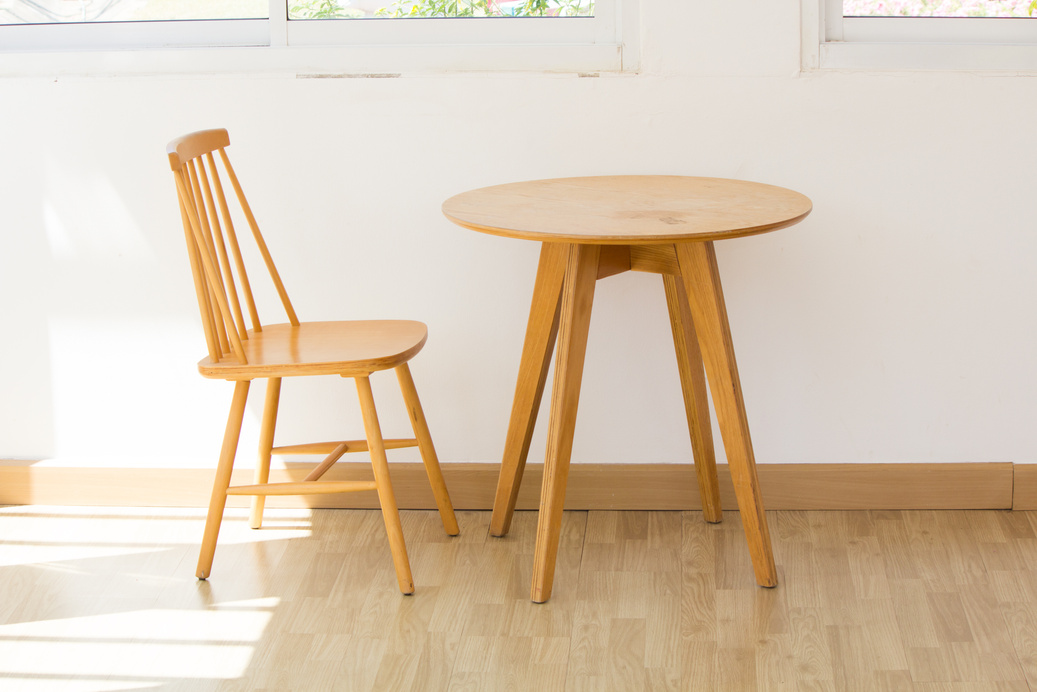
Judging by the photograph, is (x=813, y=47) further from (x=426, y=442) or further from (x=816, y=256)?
(x=426, y=442)

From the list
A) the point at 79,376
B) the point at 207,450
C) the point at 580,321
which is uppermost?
the point at 580,321

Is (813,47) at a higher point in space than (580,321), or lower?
higher

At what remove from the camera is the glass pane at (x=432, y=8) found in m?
2.25

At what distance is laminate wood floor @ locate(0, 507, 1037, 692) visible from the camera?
175 cm

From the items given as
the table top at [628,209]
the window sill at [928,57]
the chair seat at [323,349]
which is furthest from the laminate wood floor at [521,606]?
the window sill at [928,57]

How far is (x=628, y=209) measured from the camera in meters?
1.84

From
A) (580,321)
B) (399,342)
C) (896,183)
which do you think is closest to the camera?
(580,321)

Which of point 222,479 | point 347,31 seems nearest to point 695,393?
point 222,479

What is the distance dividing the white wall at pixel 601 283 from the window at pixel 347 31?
5cm

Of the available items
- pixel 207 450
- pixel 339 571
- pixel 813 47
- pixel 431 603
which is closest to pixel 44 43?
pixel 207 450

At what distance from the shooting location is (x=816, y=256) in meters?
2.24

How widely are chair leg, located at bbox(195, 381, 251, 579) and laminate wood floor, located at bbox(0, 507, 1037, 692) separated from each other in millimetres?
58

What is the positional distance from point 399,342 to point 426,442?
269 mm

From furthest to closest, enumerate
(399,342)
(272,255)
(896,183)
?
1. (272,255)
2. (896,183)
3. (399,342)
